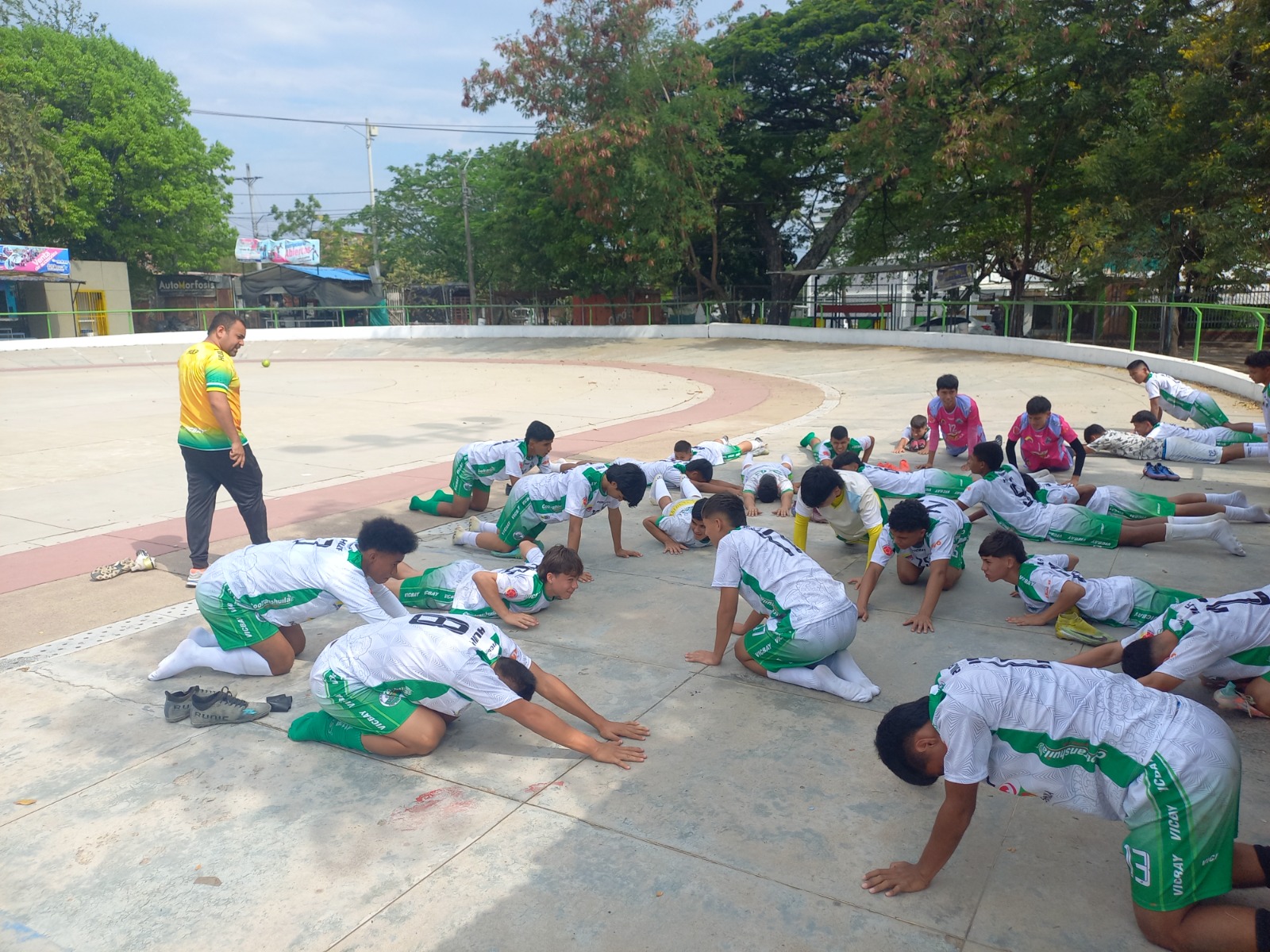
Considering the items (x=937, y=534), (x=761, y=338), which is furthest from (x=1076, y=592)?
(x=761, y=338)

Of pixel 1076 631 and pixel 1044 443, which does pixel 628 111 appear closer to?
pixel 1044 443

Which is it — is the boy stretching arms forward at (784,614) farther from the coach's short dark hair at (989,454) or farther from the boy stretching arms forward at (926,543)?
the coach's short dark hair at (989,454)

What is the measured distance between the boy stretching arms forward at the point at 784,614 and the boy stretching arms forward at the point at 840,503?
720 mm

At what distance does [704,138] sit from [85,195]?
96.7 ft

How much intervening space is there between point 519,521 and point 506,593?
1.25m

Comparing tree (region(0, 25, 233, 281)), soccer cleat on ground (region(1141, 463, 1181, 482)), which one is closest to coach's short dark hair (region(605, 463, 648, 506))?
soccer cleat on ground (region(1141, 463, 1181, 482))

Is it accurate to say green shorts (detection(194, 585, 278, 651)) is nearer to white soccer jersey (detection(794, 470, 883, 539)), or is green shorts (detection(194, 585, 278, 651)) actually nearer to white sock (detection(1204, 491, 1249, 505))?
white soccer jersey (detection(794, 470, 883, 539))

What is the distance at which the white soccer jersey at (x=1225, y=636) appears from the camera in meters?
3.65

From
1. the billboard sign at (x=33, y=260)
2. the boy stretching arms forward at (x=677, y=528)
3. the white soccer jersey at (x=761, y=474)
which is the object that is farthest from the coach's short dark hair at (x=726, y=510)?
the billboard sign at (x=33, y=260)

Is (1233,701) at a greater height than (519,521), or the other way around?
(519,521)

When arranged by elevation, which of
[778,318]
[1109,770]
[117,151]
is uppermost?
[117,151]

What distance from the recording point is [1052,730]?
9.53ft

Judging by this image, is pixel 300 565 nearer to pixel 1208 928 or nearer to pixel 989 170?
pixel 1208 928

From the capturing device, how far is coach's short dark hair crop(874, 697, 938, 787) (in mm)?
2992
